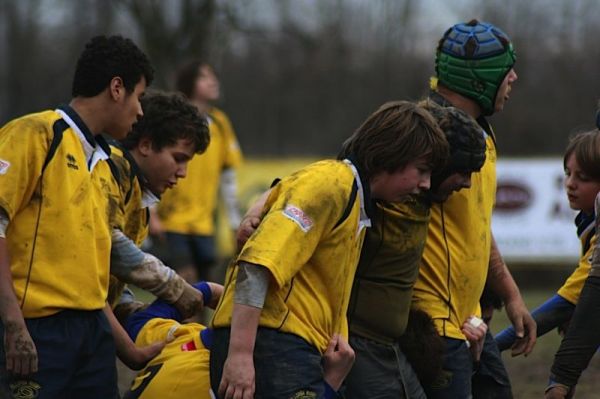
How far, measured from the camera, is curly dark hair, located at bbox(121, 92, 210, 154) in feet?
16.7

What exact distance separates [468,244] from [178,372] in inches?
52.5

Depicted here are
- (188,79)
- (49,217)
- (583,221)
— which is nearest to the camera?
(49,217)

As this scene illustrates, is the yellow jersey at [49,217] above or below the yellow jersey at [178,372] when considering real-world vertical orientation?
above

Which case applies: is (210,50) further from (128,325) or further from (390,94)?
(128,325)

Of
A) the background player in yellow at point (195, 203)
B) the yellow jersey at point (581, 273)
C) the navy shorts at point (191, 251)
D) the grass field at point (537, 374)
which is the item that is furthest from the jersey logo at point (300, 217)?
the navy shorts at point (191, 251)

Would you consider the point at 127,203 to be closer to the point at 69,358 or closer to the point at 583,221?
the point at 69,358

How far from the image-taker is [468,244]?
495cm

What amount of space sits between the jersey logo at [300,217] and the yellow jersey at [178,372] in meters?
0.60

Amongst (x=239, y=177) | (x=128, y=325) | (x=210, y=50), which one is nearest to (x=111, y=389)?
(x=128, y=325)

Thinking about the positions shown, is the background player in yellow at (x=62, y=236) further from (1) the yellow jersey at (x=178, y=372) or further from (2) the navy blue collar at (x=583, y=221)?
(2) the navy blue collar at (x=583, y=221)

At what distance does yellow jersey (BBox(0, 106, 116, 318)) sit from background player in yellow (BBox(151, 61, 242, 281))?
485 cm

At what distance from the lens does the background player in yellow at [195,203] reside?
9.45 meters

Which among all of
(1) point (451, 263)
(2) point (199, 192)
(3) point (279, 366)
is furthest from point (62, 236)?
(2) point (199, 192)

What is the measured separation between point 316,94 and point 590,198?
2060 centimetres
